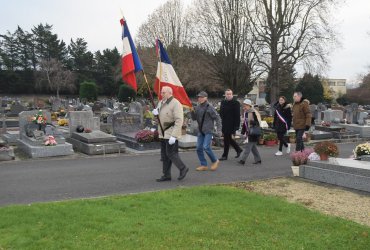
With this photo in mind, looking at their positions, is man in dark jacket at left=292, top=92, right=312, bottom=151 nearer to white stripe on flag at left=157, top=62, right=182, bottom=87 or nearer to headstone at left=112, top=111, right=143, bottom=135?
white stripe on flag at left=157, top=62, right=182, bottom=87

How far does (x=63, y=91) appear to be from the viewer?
200 ft

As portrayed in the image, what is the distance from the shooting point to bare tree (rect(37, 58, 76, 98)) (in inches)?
2307

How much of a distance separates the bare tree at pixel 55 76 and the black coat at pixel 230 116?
51422 mm

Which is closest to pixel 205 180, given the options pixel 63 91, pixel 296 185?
pixel 296 185

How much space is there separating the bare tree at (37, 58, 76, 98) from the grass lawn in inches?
2176

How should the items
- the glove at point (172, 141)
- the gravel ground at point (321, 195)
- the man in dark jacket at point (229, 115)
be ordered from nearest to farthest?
the gravel ground at point (321, 195), the glove at point (172, 141), the man in dark jacket at point (229, 115)

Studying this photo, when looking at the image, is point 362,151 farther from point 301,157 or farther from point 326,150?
point 301,157

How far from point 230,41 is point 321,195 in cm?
2637

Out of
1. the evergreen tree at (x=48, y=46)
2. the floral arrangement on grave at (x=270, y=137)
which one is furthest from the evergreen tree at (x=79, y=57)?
the floral arrangement on grave at (x=270, y=137)

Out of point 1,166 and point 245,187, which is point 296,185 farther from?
point 1,166

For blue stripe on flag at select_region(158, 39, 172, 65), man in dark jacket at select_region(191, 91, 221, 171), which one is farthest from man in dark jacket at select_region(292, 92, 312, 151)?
blue stripe on flag at select_region(158, 39, 172, 65)

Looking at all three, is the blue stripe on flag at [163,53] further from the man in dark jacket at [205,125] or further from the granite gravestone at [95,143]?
the granite gravestone at [95,143]

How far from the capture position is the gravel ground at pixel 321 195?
19.5 feet

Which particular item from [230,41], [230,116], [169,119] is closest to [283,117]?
[230,116]
